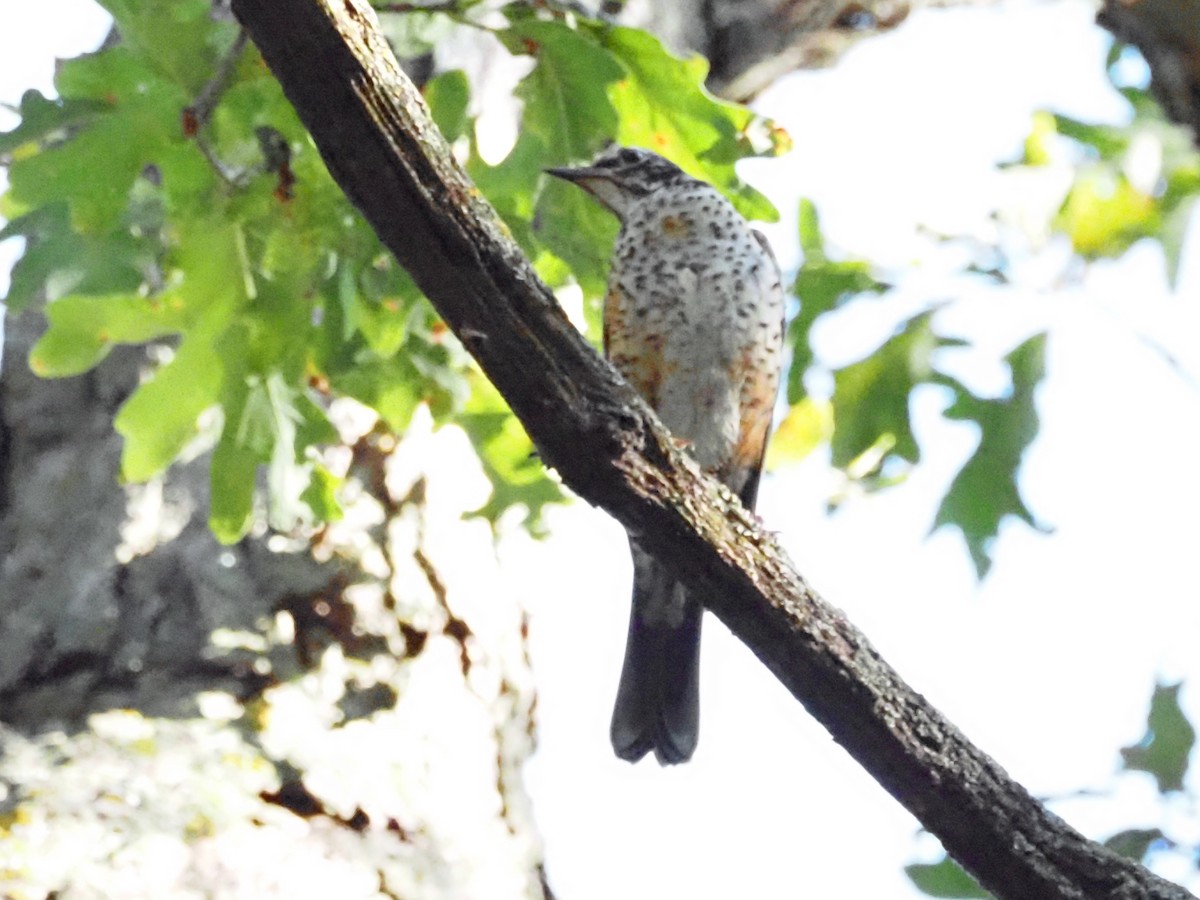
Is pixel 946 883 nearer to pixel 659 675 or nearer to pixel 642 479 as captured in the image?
pixel 659 675

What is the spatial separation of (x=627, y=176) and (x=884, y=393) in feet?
3.18

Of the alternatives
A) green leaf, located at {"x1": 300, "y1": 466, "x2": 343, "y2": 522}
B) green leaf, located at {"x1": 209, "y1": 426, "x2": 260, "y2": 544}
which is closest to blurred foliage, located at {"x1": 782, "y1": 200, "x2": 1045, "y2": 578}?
green leaf, located at {"x1": 300, "y1": 466, "x2": 343, "y2": 522}

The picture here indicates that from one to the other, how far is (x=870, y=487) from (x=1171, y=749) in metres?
1.78

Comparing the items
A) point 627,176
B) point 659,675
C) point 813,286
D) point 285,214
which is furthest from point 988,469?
point 285,214

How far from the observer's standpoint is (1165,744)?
10.2ft

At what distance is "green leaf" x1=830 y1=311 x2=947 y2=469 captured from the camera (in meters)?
4.23

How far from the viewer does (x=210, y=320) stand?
11.6 ft

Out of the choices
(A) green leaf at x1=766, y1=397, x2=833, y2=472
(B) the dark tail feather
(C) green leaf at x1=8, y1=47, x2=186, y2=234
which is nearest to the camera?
(C) green leaf at x1=8, y1=47, x2=186, y2=234

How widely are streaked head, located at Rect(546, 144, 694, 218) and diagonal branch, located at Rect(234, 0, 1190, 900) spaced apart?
1950mm

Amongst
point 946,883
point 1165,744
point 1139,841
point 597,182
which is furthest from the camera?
point 597,182

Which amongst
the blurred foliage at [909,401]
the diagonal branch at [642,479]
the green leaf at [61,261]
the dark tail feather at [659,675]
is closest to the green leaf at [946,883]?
the dark tail feather at [659,675]

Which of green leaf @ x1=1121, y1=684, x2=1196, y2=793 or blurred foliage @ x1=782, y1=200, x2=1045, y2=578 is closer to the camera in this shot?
green leaf @ x1=1121, y1=684, x2=1196, y2=793

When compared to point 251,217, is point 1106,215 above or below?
above

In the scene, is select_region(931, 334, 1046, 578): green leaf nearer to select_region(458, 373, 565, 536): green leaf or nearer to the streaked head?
the streaked head
